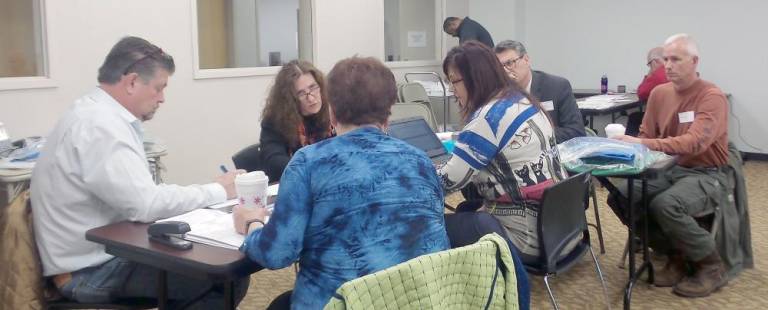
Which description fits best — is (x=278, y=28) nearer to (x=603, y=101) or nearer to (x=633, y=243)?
(x=603, y=101)

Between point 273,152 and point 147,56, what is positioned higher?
point 147,56

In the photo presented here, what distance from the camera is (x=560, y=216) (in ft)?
7.84

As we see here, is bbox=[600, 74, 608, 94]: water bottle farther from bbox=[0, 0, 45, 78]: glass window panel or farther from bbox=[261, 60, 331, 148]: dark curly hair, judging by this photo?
bbox=[0, 0, 45, 78]: glass window panel

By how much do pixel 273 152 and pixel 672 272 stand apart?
1.95 metres

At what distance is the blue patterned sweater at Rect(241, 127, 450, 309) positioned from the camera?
1.51m

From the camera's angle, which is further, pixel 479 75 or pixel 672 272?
pixel 672 272

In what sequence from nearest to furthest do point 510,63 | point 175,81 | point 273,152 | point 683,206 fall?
1. point 273,152
2. point 683,206
3. point 510,63
4. point 175,81

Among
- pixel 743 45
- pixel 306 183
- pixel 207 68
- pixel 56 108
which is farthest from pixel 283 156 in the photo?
pixel 743 45

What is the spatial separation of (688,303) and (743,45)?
4.42 m

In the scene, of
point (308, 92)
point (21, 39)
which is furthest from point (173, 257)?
point (21, 39)

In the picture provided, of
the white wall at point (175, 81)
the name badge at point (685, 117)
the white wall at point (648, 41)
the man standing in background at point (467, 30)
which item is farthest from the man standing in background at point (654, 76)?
the name badge at point (685, 117)

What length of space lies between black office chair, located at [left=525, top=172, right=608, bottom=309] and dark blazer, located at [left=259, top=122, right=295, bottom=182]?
3.37 ft

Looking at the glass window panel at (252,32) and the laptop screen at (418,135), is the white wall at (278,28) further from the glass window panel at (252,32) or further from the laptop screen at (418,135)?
the laptop screen at (418,135)

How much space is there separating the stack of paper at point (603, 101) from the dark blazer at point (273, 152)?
3506mm
